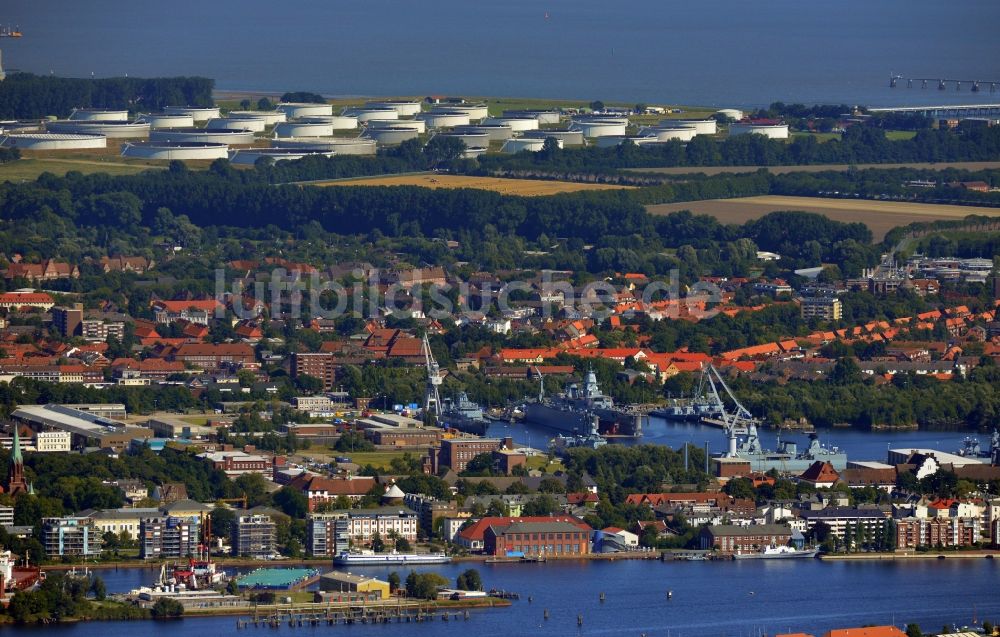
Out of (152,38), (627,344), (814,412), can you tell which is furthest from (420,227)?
(152,38)

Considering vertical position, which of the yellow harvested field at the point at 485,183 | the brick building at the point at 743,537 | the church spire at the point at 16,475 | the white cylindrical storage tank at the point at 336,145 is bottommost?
the brick building at the point at 743,537

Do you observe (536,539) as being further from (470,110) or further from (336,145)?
(470,110)

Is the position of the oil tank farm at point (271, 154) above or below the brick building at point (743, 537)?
above

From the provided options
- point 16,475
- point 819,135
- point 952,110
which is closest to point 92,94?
point 819,135

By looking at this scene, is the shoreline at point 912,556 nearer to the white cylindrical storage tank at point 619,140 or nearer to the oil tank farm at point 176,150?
the oil tank farm at point 176,150

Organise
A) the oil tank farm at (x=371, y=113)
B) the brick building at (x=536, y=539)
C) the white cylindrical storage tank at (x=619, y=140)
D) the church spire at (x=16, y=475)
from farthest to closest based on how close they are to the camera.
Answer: the oil tank farm at (x=371, y=113) → the white cylindrical storage tank at (x=619, y=140) → the church spire at (x=16, y=475) → the brick building at (x=536, y=539)

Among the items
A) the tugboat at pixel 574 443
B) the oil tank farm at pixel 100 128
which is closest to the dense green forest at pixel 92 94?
the oil tank farm at pixel 100 128

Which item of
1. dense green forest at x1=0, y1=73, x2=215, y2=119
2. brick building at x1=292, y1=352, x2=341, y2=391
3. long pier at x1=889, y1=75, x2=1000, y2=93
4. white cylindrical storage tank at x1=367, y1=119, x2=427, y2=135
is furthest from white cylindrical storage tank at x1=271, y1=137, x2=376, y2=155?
brick building at x1=292, y1=352, x2=341, y2=391
